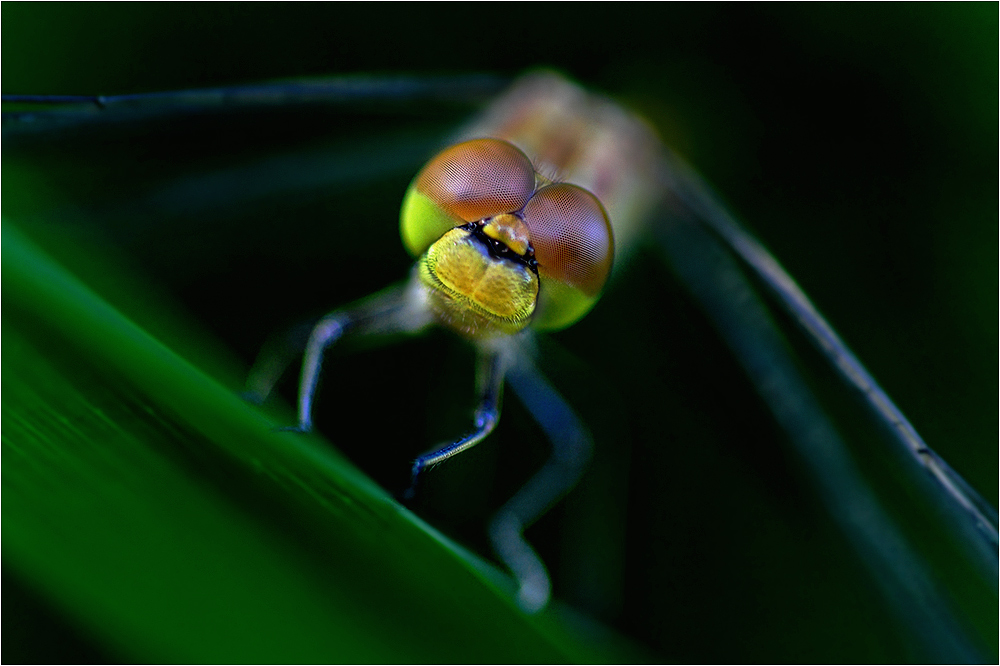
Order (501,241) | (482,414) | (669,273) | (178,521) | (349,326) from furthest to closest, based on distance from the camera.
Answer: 1. (669,273)
2. (349,326)
3. (482,414)
4. (501,241)
5. (178,521)

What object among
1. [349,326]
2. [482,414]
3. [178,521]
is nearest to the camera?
[178,521]

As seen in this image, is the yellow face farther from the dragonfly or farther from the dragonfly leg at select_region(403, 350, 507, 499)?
Result: the dragonfly leg at select_region(403, 350, 507, 499)

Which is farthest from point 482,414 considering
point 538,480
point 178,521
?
point 178,521

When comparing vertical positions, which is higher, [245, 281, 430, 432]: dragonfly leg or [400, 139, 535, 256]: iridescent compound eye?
[400, 139, 535, 256]: iridescent compound eye

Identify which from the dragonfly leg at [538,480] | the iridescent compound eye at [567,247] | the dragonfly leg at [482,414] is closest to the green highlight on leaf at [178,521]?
the dragonfly leg at [482,414]

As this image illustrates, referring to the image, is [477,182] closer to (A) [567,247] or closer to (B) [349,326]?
(A) [567,247]

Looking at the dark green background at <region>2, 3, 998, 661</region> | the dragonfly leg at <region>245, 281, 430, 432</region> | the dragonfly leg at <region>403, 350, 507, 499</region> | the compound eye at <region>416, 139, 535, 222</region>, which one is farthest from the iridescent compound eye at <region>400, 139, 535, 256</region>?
the dark green background at <region>2, 3, 998, 661</region>

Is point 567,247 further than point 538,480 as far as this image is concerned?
No

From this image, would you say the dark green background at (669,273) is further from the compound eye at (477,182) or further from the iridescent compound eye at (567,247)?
the compound eye at (477,182)
